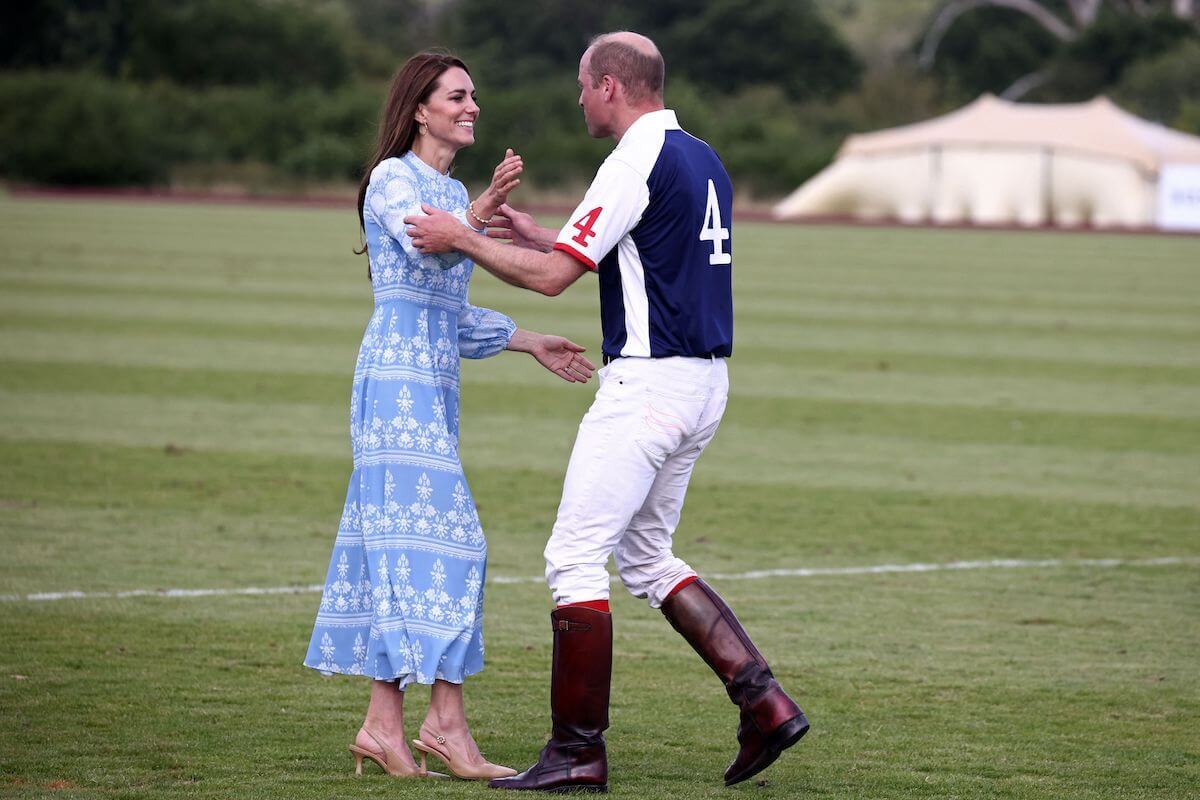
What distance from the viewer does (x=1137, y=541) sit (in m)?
9.64

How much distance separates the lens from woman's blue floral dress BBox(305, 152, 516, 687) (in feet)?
17.5

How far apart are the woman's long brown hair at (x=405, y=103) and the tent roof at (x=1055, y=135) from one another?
48.9 m

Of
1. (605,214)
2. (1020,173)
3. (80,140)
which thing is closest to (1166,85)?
(1020,173)

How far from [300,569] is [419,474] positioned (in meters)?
3.34

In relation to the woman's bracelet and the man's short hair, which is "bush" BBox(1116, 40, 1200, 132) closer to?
the man's short hair

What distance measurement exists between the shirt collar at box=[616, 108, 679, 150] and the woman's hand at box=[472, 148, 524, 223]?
316 mm

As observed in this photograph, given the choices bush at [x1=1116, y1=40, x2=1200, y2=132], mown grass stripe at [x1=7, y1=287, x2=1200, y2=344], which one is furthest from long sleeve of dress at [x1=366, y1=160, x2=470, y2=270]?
bush at [x1=1116, y1=40, x2=1200, y2=132]

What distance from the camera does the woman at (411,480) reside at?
5.32 m

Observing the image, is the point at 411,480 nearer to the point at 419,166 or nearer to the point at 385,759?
the point at 385,759

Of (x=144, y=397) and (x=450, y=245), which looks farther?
(x=144, y=397)

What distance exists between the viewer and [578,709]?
524 centimetres

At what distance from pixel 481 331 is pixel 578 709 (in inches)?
50.1

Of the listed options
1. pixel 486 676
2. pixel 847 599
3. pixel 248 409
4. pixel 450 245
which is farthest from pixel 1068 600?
pixel 248 409

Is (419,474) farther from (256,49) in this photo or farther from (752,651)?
(256,49)
